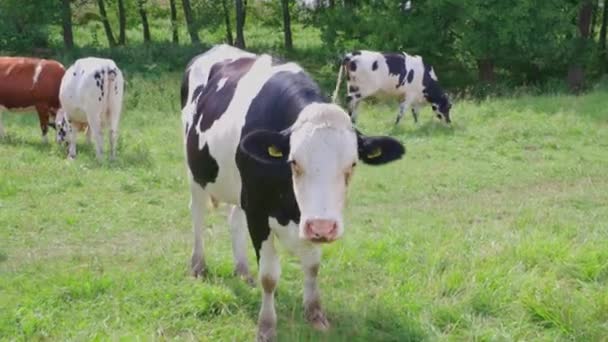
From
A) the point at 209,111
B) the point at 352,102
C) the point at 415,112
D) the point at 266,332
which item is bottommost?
the point at 415,112

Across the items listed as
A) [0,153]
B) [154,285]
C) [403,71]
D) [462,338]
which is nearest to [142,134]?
[0,153]

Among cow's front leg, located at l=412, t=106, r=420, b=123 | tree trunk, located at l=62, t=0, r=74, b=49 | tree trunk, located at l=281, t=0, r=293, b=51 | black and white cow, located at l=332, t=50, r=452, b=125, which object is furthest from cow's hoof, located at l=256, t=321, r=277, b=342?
tree trunk, located at l=281, t=0, r=293, b=51

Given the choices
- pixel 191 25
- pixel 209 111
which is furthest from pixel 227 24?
pixel 209 111

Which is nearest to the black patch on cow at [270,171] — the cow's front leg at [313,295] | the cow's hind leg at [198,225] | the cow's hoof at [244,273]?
the cow's front leg at [313,295]

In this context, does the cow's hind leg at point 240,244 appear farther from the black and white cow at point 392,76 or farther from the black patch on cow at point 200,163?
the black and white cow at point 392,76

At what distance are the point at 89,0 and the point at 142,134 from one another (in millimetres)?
19354

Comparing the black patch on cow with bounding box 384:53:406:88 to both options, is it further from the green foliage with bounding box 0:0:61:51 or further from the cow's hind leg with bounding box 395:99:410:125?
the green foliage with bounding box 0:0:61:51

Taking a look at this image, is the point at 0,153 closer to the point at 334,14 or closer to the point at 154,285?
the point at 154,285

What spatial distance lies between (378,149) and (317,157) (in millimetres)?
547

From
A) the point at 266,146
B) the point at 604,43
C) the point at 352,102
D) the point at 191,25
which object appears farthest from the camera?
the point at 191,25

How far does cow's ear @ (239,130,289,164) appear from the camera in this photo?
13.6ft

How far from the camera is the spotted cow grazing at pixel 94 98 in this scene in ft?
38.8

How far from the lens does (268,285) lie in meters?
4.77

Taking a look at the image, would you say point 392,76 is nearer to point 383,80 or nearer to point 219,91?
point 383,80
